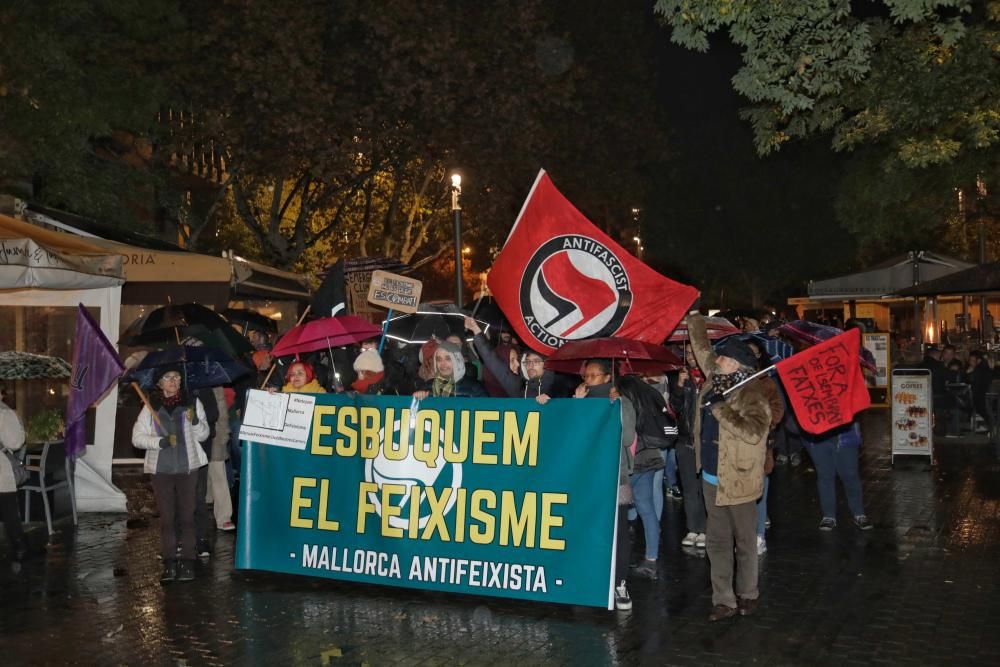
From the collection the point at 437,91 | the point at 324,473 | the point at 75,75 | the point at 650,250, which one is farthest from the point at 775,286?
the point at 324,473

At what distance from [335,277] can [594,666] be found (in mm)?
6087

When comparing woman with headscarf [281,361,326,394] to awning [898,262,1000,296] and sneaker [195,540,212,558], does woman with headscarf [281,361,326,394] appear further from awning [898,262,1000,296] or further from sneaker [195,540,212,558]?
awning [898,262,1000,296]

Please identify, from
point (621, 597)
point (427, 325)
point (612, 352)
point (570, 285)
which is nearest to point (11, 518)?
point (427, 325)

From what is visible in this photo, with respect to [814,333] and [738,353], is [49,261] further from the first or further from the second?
[814,333]

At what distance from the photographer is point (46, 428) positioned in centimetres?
1123

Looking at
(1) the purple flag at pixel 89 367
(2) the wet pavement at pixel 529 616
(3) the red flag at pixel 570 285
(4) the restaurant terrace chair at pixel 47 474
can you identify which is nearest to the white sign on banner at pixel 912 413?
(2) the wet pavement at pixel 529 616

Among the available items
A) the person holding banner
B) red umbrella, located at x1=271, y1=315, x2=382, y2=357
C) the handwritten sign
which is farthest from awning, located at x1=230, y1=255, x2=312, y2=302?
the person holding banner

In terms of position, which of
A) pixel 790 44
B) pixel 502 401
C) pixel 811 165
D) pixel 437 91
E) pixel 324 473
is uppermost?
pixel 811 165

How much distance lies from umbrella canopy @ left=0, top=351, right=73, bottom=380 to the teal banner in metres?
3.20

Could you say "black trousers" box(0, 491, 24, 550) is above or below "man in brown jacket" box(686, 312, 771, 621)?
below

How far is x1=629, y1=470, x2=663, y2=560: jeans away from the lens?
8.80m

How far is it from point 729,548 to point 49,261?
23.7 feet

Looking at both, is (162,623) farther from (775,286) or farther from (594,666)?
(775,286)

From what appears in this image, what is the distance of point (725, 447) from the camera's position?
7473 millimetres
